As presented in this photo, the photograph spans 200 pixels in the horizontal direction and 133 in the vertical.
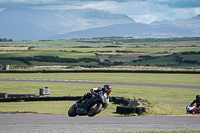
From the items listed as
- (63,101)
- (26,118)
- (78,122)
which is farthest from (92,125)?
(63,101)

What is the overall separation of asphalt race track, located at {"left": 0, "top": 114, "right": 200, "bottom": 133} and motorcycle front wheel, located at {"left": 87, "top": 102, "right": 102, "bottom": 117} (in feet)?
24.0

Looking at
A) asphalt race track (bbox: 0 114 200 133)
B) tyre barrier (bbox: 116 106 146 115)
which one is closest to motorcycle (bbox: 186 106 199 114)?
asphalt race track (bbox: 0 114 200 133)

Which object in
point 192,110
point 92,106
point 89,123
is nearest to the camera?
point 92,106

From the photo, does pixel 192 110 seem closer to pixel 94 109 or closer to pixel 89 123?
pixel 89 123

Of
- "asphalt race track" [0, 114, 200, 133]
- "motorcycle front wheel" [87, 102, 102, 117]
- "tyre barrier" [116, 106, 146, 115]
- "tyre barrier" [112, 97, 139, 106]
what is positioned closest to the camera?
"motorcycle front wheel" [87, 102, 102, 117]

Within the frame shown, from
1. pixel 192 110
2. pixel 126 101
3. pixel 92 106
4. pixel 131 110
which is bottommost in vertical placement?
pixel 131 110

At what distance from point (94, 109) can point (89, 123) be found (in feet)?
33.3

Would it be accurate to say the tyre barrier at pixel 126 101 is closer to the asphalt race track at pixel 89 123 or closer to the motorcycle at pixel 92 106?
the asphalt race track at pixel 89 123

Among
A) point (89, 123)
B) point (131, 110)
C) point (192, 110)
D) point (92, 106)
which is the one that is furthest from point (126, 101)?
point (92, 106)

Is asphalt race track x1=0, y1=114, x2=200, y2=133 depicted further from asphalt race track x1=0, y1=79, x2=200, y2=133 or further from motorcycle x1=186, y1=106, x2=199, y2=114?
motorcycle x1=186, y1=106, x2=199, y2=114

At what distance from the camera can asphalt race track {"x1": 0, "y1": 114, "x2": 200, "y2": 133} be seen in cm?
2380

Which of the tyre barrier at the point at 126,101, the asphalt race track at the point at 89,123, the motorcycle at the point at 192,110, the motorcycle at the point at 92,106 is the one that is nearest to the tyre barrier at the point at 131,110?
the asphalt race track at the point at 89,123

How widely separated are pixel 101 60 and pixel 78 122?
107741 millimetres

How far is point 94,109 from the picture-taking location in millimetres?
16125
